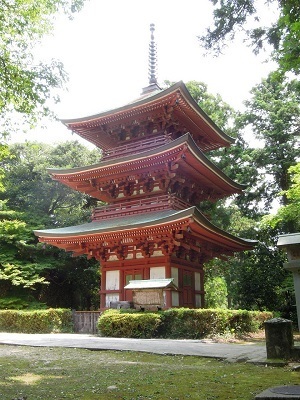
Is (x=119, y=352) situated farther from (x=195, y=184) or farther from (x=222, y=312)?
(x=195, y=184)

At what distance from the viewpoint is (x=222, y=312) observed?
13625 millimetres

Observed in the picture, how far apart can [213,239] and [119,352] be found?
387 inches

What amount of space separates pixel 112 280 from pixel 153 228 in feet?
14.7

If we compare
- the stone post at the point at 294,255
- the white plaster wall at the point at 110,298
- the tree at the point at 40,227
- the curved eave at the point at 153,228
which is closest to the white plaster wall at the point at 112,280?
the white plaster wall at the point at 110,298

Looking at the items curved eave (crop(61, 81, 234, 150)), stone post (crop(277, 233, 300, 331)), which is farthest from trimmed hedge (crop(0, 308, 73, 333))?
stone post (crop(277, 233, 300, 331))

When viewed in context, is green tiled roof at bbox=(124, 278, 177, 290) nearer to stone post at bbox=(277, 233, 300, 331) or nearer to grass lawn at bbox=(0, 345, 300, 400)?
grass lawn at bbox=(0, 345, 300, 400)

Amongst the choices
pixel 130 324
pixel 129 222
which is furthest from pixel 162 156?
pixel 130 324

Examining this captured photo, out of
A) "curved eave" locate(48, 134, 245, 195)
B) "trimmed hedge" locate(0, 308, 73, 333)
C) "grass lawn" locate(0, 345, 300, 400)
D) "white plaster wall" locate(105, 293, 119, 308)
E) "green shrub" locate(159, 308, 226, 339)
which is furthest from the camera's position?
"white plaster wall" locate(105, 293, 119, 308)

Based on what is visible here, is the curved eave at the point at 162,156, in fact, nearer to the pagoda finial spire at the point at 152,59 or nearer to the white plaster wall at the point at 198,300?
the white plaster wall at the point at 198,300

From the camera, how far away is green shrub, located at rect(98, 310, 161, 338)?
13343 mm

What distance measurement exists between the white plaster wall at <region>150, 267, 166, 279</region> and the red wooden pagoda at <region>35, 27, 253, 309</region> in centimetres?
5

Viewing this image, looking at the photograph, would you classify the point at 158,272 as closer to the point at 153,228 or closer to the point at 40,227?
the point at 153,228

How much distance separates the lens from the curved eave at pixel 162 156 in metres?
16.5

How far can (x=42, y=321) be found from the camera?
1777 centimetres
